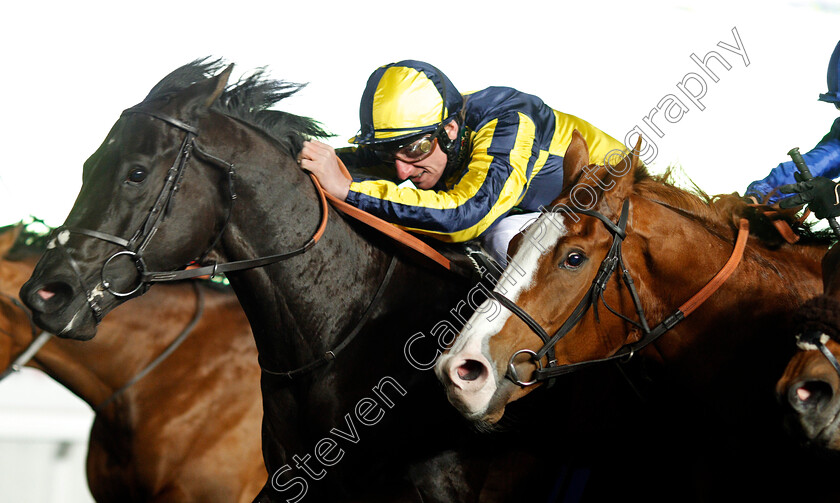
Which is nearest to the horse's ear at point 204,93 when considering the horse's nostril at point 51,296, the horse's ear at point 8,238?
the horse's nostril at point 51,296

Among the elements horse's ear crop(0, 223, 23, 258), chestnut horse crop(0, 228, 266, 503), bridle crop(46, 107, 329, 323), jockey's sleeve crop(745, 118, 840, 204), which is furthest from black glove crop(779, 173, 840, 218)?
horse's ear crop(0, 223, 23, 258)

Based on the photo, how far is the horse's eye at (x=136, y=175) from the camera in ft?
6.64

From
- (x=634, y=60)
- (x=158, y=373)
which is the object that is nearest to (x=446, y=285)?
(x=158, y=373)

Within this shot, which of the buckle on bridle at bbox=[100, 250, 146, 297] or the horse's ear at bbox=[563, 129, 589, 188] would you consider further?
the horse's ear at bbox=[563, 129, 589, 188]

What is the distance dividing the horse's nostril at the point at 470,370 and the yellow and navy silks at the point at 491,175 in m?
0.63

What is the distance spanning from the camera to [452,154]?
2.60 metres

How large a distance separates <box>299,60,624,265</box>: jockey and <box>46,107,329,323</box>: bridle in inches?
12.7

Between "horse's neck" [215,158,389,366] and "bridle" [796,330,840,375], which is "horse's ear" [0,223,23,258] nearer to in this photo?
"horse's neck" [215,158,389,366]

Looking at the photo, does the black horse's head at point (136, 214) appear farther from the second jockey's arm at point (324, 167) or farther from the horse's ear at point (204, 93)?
the second jockey's arm at point (324, 167)

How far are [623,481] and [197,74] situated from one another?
1.87 m

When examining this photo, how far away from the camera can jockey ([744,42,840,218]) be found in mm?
2045

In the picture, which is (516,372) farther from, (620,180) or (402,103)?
(402,103)

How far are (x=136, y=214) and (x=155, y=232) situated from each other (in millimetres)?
71

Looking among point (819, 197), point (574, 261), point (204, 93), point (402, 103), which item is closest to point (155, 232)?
point (204, 93)
